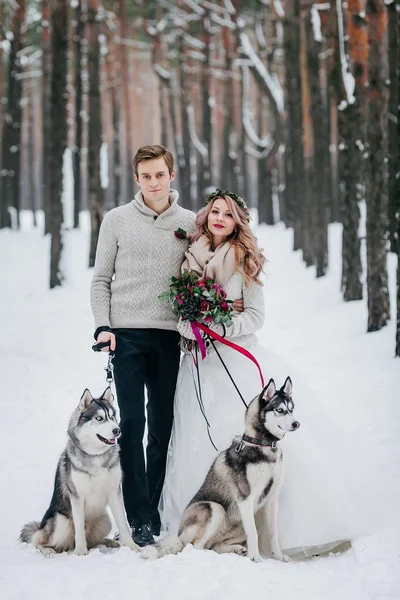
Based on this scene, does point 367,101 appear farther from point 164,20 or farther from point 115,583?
point 164,20

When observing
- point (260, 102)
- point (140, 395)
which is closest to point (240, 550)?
point (140, 395)

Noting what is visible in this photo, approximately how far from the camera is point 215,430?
4754 mm

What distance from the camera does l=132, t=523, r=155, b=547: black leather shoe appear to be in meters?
4.55

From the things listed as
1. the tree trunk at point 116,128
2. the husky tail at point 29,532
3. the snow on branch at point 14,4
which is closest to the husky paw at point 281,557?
the husky tail at point 29,532

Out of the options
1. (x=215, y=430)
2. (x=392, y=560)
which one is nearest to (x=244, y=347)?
(x=215, y=430)

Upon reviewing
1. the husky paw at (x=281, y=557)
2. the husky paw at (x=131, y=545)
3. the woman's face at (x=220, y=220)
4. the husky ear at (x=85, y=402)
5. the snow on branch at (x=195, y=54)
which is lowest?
the husky paw at (x=281, y=557)

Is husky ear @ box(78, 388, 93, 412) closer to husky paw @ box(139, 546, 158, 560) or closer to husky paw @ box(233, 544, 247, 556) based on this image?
husky paw @ box(139, 546, 158, 560)

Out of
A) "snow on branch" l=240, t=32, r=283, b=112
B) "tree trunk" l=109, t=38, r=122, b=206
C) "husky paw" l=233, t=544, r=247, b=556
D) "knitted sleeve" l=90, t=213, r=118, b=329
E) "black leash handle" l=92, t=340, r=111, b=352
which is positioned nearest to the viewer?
"husky paw" l=233, t=544, r=247, b=556

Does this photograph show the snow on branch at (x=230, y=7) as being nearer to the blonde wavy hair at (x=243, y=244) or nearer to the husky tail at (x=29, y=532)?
the blonde wavy hair at (x=243, y=244)

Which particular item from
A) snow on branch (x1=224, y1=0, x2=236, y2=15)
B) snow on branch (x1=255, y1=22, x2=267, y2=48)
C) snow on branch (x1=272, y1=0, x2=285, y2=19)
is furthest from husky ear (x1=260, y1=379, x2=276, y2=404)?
snow on branch (x1=255, y1=22, x2=267, y2=48)

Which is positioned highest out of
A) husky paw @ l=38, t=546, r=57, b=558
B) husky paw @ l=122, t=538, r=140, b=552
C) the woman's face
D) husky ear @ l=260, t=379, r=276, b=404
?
the woman's face

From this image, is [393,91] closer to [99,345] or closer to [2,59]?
[99,345]

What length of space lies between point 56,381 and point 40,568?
234 inches

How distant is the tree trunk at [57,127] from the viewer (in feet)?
51.9
